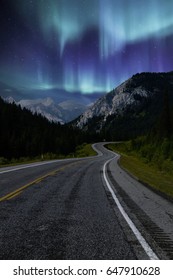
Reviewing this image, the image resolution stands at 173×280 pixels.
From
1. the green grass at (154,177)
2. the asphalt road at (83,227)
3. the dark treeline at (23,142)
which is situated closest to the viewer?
the asphalt road at (83,227)

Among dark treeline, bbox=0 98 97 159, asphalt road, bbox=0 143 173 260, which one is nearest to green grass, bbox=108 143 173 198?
asphalt road, bbox=0 143 173 260

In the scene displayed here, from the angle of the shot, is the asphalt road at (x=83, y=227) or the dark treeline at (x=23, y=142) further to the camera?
the dark treeline at (x=23, y=142)

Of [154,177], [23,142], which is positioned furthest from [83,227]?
[23,142]

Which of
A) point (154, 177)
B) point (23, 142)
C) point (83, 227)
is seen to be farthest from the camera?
point (23, 142)

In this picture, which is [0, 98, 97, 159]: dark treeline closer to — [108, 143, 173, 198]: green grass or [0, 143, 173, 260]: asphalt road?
[108, 143, 173, 198]: green grass

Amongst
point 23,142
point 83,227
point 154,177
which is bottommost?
point 154,177

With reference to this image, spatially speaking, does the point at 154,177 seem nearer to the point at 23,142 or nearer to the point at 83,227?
the point at 83,227

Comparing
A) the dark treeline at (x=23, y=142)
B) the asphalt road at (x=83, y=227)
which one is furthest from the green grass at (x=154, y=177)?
the dark treeline at (x=23, y=142)

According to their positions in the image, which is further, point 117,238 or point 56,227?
point 56,227

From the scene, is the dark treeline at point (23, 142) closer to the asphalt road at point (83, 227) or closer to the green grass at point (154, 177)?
the green grass at point (154, 177)

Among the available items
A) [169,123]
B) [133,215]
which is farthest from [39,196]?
[169,123]
